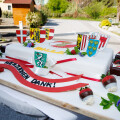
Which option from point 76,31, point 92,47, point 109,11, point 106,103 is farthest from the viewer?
point 109,11

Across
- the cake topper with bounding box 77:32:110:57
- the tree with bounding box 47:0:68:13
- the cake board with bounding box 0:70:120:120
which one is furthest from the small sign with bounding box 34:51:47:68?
the tree with bounding box 47:0:68:13

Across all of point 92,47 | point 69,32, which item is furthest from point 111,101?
point 69,32

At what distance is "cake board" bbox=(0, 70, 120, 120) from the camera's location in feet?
7.72

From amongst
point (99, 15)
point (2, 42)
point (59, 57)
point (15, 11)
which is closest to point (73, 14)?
point (99, 15)

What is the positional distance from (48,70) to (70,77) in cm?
62

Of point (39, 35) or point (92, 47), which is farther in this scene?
point (39, 35)

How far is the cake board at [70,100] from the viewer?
235 centimetres

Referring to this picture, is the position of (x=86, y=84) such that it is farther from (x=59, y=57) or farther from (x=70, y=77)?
(x=59, y=57)

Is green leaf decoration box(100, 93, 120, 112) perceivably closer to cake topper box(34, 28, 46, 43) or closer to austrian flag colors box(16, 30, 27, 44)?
cake topper box(34, 28, 46, 43)

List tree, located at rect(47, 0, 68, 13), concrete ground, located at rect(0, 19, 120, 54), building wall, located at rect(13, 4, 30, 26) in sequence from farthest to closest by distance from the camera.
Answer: tree, located at rect(47, 0, 68, 13) → building wall, located at rect(13, 4, 30, 26) → concrete ground, located at rect(0, 19, 120, 54)

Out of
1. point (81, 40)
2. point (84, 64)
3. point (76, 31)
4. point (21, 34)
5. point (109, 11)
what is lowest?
point (84, 64)

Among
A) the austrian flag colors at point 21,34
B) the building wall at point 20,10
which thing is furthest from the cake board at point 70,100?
the building wall at point 20,10

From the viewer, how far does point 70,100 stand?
105 inches

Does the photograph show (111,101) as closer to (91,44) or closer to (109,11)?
(91,44)
